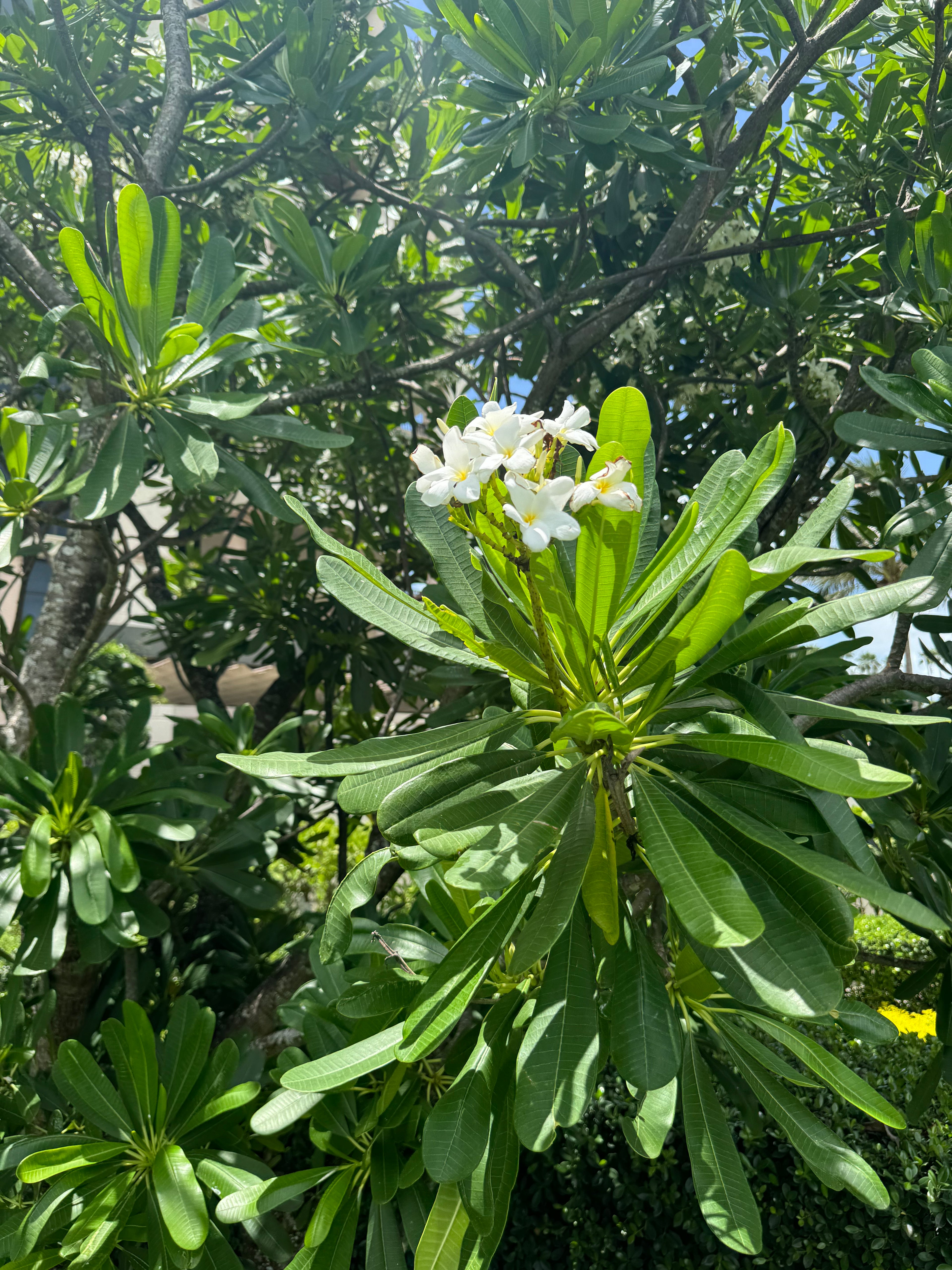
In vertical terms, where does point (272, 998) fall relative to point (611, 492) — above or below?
below

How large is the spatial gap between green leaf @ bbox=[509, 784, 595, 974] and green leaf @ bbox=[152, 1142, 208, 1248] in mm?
931

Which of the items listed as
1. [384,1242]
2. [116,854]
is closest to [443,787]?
[384,1242]

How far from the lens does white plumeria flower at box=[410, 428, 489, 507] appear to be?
817 mm

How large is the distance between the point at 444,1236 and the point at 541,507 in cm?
95

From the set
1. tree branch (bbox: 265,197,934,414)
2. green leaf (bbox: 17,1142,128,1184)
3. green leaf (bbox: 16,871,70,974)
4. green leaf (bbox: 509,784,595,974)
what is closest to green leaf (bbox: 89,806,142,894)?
green leaf (bbox: 16,871,70,974)

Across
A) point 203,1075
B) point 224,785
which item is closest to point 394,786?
point 203,1075

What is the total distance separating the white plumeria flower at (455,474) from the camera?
0.82 m

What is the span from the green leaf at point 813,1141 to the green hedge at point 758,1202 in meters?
1.34

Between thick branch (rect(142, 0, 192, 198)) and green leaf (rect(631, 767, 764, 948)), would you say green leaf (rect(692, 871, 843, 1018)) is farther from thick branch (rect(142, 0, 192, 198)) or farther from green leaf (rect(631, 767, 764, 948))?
thick branch (rect(142, 0, 192, 198))

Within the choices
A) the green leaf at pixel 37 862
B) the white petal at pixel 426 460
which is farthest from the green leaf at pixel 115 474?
the white petal at pixel 426 460

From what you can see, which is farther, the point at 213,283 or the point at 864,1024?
the point at 213,283

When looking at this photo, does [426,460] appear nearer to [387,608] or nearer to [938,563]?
[387,608]

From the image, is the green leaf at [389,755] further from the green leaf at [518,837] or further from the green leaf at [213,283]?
the green leaf at [213,283]

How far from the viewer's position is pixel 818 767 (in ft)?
2.38
